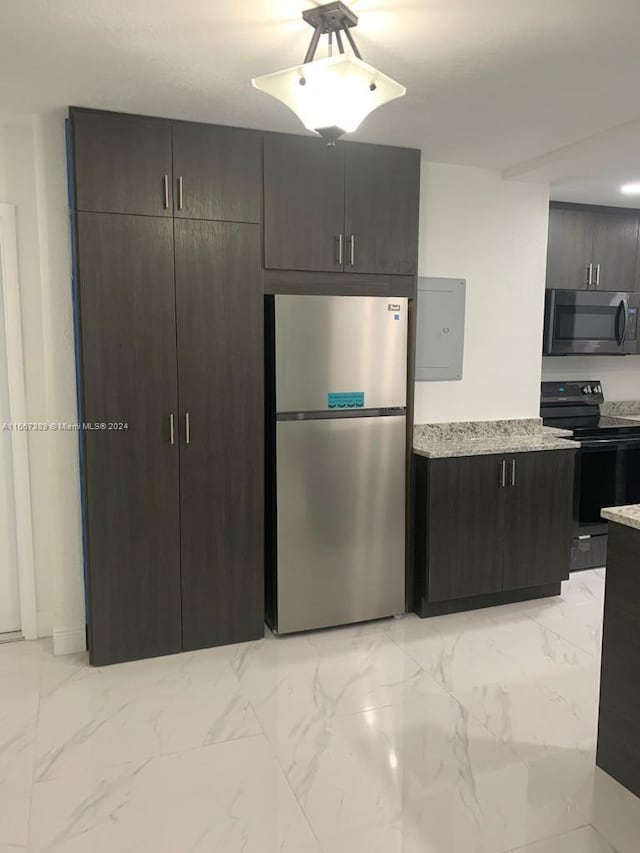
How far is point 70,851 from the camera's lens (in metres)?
1.93

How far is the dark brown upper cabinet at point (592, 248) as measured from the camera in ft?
14.1

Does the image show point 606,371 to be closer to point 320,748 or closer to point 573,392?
point 573,392

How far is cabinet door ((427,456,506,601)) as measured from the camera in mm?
3436

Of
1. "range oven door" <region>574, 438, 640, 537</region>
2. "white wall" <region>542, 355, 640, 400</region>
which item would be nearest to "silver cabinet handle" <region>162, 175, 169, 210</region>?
"range oven door" <region>574, 438, 640, 537</region>

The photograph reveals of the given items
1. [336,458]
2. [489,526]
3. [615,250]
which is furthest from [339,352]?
[615,250]

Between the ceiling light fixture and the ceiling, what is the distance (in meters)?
0.06

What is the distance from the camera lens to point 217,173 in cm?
297

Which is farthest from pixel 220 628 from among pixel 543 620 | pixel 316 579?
pixel 543 620

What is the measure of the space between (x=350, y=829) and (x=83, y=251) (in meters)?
2.35

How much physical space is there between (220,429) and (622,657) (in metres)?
1.86

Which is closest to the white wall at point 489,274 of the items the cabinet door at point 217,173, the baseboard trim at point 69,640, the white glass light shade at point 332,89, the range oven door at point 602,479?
the range oven door at point 602,479

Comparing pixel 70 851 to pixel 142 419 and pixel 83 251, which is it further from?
pixel 83 251

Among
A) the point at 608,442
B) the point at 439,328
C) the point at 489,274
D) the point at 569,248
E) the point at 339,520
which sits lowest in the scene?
the point at 339,520

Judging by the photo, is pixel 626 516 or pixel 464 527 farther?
pixel 464 527
